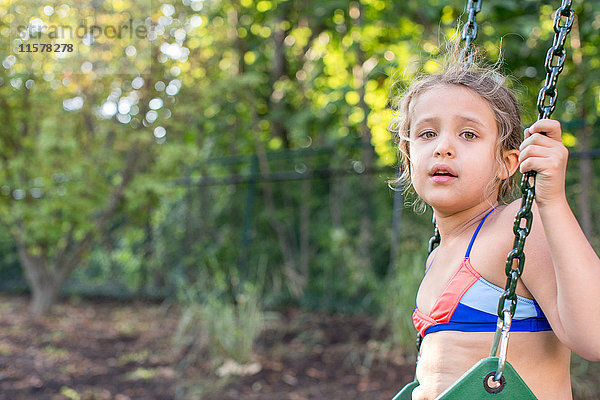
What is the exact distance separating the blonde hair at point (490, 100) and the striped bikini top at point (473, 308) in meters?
0.22

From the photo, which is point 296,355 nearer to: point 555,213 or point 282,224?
point 282,224

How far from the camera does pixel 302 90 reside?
7184mm

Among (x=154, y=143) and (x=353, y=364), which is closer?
(x=353, y=364)

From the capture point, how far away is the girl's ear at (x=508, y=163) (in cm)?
132

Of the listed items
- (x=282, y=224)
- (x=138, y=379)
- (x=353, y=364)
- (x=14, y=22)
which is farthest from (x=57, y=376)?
(x=282, y=224)

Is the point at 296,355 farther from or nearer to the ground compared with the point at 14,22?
nearer to the ground

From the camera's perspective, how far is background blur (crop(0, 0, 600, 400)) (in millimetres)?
4367

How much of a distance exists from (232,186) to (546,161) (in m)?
6.25

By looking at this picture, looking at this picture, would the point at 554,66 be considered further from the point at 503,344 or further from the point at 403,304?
the point at 403,304

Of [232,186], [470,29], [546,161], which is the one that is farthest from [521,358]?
[232,186]

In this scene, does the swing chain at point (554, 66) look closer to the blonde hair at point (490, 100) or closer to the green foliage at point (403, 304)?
the blonde hair at point (490, 100)

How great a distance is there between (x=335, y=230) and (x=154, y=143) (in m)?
2.06

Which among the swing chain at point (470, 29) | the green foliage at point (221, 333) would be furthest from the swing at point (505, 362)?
the green foliage at point (221, 333)

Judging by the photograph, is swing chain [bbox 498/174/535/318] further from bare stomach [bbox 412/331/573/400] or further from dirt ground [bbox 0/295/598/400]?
dirt ground [bbox 0/295/598/400]
